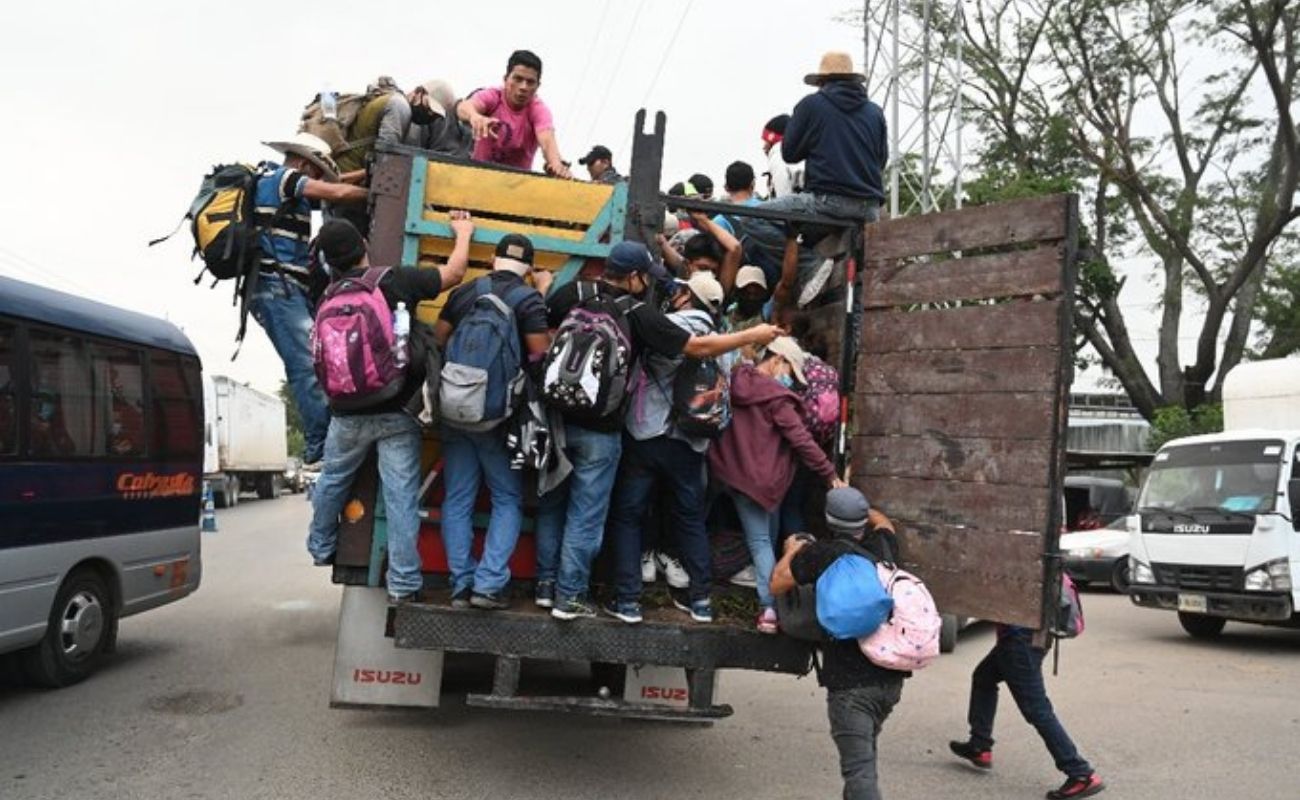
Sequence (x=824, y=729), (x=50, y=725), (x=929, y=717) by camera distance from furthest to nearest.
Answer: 1. (x=929, y=717)
2. (x=824, y=729)
3. (x=50, y=725)

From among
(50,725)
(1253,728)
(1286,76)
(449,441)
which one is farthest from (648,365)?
(1286,76)

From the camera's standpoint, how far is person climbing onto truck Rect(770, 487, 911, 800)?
14.5 ft

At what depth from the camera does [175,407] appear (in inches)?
346

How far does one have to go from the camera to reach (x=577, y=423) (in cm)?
480

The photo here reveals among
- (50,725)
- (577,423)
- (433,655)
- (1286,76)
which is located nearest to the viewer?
(577,423)

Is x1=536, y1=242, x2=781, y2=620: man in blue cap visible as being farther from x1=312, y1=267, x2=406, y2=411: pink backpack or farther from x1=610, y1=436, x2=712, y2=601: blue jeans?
x1=312, y1=267, x2=406, y2=411: pink backpack

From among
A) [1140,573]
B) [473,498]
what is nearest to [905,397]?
[473,498]

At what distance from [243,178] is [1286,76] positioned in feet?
75.8

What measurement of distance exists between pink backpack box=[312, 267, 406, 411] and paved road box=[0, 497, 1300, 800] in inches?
81.7

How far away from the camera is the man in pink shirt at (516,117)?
673 cm

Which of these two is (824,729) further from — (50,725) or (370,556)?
(50,725)

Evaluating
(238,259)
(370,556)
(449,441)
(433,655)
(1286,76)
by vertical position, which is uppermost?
(1286,76)

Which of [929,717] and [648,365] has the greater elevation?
[648,365]

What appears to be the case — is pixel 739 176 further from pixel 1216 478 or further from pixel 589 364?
pixel 1216 478
